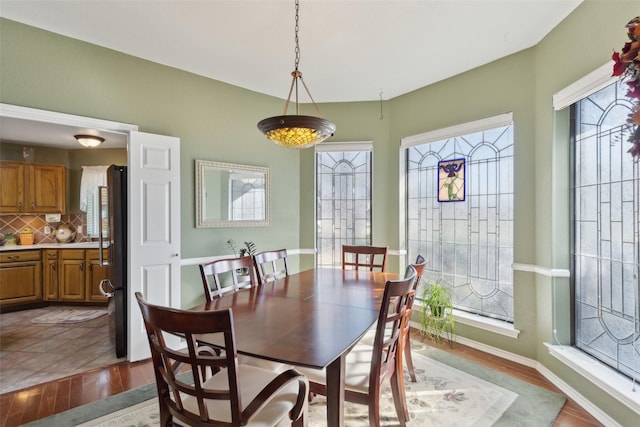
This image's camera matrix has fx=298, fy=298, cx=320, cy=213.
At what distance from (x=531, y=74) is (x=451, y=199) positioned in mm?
1355

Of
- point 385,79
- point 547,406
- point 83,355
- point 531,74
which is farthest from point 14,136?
point 547,406

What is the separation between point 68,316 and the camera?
4188 millimetres

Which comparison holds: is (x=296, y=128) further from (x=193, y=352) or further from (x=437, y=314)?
(x=437, y=314)

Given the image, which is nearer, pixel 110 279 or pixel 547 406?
pixel 547 406

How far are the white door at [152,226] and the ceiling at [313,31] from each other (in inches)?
35.2

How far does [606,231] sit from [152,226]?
3720mm

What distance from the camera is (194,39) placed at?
2.61 m

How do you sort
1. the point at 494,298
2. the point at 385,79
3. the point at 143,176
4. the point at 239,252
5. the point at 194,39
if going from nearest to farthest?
the point at 194,39
the point at 143,176
the point at 494,298
the point at 385,79
the point at 239,252

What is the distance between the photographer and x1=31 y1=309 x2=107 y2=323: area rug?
158 inches

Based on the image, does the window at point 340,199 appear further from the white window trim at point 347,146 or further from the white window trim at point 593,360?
the white window trim at point 593,360

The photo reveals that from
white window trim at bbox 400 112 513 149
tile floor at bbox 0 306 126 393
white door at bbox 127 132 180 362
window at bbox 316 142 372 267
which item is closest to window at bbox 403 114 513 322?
white window trim at bbox 400 112 513 149

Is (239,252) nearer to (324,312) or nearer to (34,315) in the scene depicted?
(324,312)

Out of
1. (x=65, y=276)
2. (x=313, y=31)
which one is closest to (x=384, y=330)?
(x=313, y=31)

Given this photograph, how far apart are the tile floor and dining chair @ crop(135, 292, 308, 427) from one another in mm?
2112
